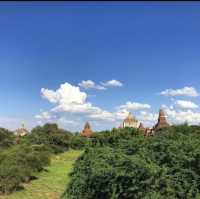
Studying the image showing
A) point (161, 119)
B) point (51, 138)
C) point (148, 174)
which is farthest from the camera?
point (161, 119)

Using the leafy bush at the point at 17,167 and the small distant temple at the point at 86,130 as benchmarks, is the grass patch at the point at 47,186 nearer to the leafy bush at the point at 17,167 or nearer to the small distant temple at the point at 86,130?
the leafy bush at the point at 17,167

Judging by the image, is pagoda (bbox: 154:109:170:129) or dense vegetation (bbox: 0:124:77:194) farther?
pagoda (bbox: 154:109:170:129)

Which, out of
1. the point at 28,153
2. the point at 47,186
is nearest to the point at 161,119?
the point at 28,153

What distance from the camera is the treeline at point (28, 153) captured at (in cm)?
2888

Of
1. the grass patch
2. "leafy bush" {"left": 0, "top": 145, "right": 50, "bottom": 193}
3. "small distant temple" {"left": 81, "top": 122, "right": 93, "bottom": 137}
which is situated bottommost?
the grass patch

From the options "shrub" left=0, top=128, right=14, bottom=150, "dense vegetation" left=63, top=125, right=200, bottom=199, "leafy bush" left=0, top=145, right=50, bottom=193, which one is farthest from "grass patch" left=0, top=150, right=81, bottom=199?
"shrub" left=0, top=128, right=14, bottom=150

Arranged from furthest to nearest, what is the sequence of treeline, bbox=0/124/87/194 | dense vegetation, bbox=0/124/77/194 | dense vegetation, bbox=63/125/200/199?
1. treeline, bbox=0/124/87/194
2. dense vegetation, bbox=0/124/77/194
3. dense vegetation, bbox=63/125/200/199

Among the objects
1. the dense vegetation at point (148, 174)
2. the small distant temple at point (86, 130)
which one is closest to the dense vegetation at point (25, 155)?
the dense vegetation at point (148, 174)

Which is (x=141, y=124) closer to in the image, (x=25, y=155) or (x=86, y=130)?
(x=86, y=130)

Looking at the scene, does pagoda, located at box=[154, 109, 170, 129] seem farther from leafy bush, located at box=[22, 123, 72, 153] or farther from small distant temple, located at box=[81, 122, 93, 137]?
leafy bush, located at box=[22, 123, 72, 153]

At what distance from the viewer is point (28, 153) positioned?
39.4 metres

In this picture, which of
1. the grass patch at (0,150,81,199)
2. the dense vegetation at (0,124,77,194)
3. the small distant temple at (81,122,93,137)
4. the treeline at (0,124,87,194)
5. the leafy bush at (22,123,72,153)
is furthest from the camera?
the small distant temple at (81,122,93,137)

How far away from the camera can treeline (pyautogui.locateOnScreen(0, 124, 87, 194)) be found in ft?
94.7

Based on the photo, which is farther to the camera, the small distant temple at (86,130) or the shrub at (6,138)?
the small distant temple at (86,130)
